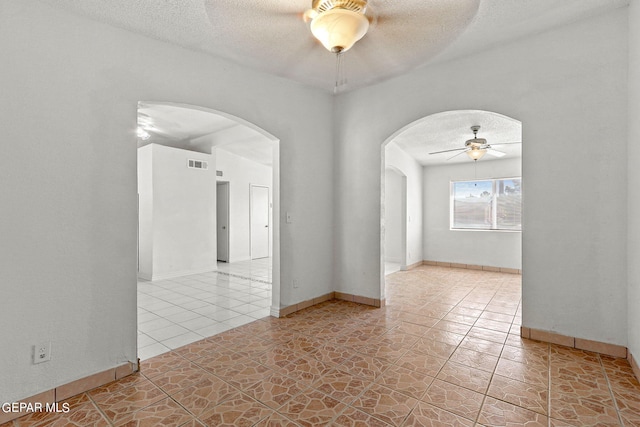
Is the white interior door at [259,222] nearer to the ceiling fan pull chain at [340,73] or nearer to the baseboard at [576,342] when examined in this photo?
the ceiling fan pull chain at [340,73]

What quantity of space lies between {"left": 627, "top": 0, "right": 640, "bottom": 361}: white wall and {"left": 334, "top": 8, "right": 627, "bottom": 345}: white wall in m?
0.09

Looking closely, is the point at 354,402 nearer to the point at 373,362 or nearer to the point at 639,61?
the point at 373,362

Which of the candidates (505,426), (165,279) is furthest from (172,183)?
(505,426)

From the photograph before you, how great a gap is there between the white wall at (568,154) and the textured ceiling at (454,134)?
759mm

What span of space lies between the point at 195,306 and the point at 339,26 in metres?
3.93

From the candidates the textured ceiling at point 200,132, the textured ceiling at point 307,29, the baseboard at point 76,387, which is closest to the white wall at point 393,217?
the textured ceiling at point 200,132

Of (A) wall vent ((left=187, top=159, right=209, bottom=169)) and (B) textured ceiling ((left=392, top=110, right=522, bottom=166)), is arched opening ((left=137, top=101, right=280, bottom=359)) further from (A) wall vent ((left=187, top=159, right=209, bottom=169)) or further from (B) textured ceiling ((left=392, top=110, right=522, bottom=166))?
(B) textured ceiling ((left=392, top=110, right=522, bottom=166))

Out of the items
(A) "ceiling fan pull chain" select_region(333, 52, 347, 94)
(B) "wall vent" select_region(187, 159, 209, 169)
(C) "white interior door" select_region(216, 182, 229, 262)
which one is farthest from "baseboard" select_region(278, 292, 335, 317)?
(C) "white interior door" select_region(216, 182, 229, 262)

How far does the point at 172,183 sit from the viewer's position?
660 cm

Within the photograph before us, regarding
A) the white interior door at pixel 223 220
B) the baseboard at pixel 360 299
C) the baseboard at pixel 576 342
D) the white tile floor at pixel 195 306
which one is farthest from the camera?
the white interior door at pixel 223 220

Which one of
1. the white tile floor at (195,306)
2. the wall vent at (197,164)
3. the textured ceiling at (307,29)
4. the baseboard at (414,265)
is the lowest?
the white tile floor at (195,306)

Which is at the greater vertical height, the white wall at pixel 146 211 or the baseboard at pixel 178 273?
the white wall at pixel 146 211

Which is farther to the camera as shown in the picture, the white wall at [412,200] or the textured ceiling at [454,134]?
the white wall at [412,200]

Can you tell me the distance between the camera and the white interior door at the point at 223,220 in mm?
8641
